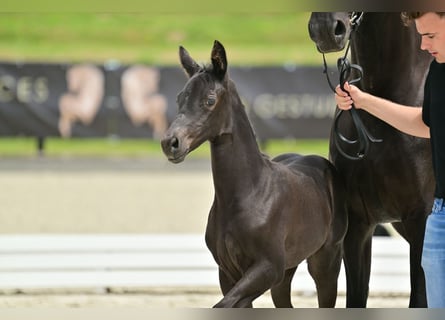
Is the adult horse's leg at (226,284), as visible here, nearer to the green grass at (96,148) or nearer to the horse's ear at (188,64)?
the horse's ear at (188,64)

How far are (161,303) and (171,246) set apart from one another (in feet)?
2.60

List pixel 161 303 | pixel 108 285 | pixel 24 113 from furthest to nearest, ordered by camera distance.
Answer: pixel 24 113, pixel 108 285, pixel 161 303

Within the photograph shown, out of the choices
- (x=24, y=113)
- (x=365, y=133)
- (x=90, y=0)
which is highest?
(x=90, y=0)

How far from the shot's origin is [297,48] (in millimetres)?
19328

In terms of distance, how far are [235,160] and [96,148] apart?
13.8 meters

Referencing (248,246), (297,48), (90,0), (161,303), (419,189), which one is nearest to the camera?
(90,0)

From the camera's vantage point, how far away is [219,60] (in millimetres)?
2805

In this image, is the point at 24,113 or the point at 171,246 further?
the point at 24,113

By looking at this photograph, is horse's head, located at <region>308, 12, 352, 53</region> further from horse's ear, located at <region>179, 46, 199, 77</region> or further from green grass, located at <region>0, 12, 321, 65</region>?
green grass, located at <region>0, 12, 321, 65</region>

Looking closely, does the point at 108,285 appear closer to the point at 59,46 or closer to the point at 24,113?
the point at 24,113

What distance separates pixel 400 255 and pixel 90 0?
5532 millimetres

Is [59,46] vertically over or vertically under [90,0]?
under

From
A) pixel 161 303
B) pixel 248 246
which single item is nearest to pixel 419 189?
pixel 248 246

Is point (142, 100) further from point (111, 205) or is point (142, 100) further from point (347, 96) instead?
point (347, 96)
